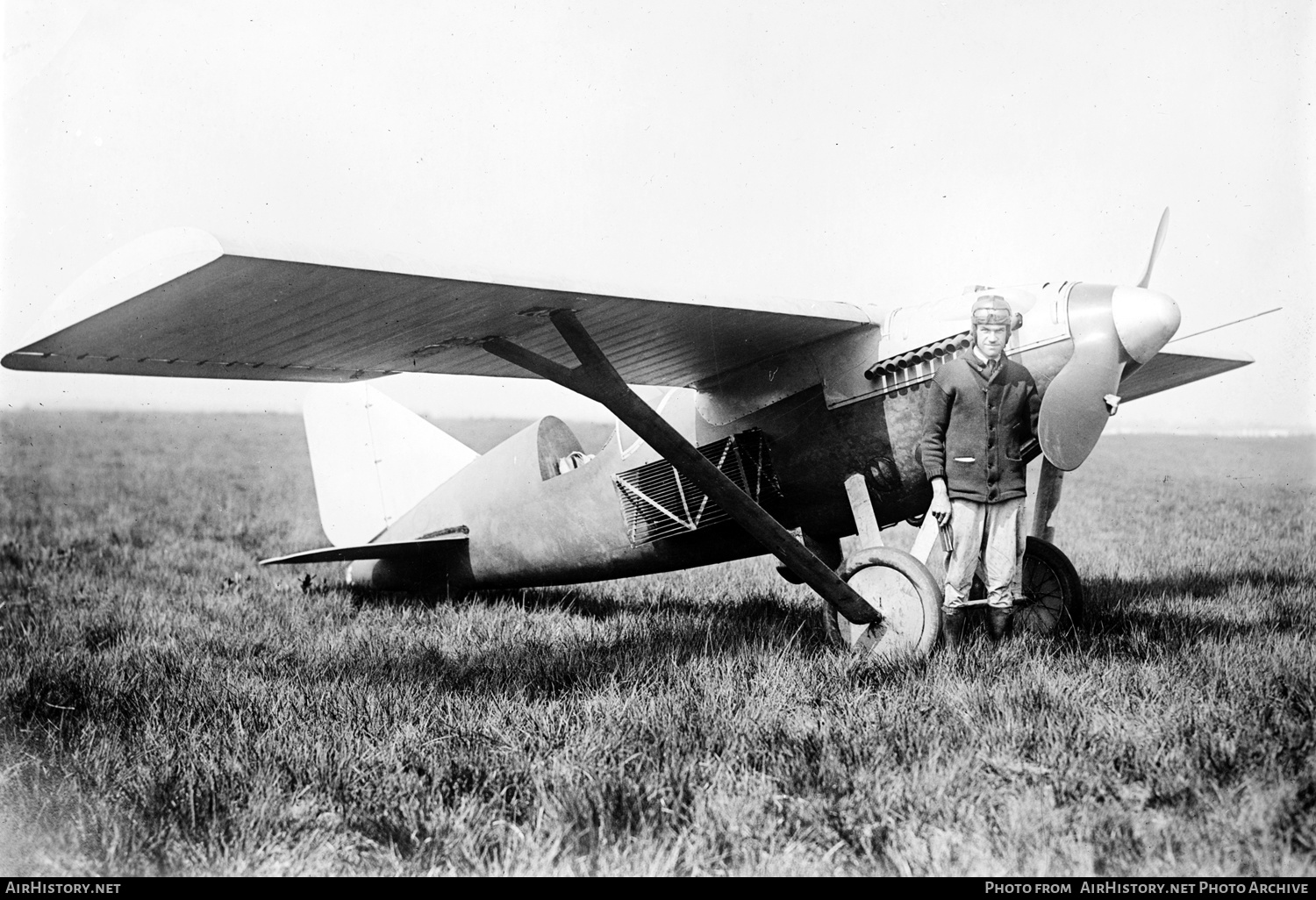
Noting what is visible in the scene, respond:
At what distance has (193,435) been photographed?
2648 cm

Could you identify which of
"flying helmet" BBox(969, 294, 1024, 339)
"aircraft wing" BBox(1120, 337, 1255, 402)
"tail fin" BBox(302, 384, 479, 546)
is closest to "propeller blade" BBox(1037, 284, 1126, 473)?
"flying helmet" BBox(969, 294, 1024, 339)

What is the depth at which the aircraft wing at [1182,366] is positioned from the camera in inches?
235

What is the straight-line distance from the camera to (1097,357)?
423 centimetres

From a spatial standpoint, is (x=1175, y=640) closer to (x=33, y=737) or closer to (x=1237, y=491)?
(x=33, y=737)

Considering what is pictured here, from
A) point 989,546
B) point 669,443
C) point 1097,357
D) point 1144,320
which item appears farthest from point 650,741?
point 1144,320

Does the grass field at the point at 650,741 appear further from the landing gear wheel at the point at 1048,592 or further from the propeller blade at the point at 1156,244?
the propeller blade at the point at 1156,244

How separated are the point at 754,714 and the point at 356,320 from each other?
104 inches

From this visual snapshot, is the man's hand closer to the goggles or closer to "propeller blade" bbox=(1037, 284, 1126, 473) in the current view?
"propeller blade" bbox=(1037, 284, 1126, 473)

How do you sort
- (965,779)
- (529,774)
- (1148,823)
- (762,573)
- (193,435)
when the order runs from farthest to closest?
(193,435) < (762,573) < (529,774) < (965,779) < (1148,823)

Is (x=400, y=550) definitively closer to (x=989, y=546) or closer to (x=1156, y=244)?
(x=989, y=546)

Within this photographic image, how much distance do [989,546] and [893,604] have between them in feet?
1.85

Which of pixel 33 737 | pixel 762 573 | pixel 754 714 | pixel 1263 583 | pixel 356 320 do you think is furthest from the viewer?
pixel 762 573

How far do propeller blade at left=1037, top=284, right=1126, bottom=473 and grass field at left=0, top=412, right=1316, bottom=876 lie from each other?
106 cm

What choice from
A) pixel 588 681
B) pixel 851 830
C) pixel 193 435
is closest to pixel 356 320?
pixel 588 681
